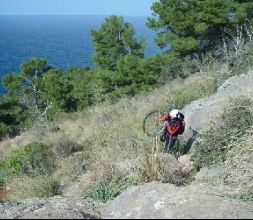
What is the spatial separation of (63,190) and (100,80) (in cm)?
2144

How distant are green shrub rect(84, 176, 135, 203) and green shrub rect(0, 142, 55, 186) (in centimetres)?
384

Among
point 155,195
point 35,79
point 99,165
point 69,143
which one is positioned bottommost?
point 35,79

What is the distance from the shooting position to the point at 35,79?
3722cm

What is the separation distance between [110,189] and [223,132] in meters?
2.16

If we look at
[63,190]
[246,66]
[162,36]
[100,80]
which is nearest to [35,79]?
[100,80]

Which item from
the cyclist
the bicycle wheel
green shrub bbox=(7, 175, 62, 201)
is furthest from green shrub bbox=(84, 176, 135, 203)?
the bicycle wheel

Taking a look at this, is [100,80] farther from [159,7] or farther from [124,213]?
[124,213]

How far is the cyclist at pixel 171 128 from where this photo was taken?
8414mm

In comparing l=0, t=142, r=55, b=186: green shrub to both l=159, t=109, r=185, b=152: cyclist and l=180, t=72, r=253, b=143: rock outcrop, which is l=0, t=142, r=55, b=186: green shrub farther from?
l=180, t=72, r=253, b=143: rock outcrop

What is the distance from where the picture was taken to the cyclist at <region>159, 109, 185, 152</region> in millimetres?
8414

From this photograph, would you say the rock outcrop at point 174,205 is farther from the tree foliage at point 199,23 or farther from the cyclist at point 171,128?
the tree foliage at point 199,23

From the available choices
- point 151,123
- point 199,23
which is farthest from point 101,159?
point 199,23

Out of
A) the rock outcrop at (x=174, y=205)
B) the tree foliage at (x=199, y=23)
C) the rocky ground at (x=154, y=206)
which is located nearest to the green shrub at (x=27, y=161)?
the rocky ground at (x=154, y=206)

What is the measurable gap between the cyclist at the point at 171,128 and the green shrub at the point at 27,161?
2550 millimetres
